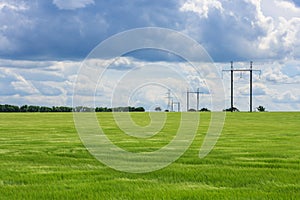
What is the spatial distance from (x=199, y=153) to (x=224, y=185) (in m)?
8.42

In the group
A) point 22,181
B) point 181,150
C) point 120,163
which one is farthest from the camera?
point 181,150

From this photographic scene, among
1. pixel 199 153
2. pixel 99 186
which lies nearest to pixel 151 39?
pixel 199 153

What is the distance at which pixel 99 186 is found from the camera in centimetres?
1411

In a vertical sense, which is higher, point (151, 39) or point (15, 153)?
point (151, 39)

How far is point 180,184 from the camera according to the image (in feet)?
47.9

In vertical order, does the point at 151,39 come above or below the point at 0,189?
above

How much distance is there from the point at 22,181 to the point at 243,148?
527 inches

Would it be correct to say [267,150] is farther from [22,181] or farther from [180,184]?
[22,181]

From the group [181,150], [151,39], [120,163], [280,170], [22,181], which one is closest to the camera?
[22,181]

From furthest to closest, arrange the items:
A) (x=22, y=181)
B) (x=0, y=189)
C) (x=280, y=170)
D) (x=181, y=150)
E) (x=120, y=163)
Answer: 1. (x=181, y=150)
2. (x=120, y=163)
3. (x=280, y=170)
4. (x=22, y=181)
5. (x=0, y=189)

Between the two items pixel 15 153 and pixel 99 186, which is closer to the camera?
pixel 99 186

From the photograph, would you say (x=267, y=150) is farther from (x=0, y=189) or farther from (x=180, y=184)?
(x=0, y=189)

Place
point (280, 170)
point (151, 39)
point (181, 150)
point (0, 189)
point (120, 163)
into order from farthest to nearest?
point (181, 150) < point (151, 39) < point (120, 163) < point (280, 170) < point (0, 189)

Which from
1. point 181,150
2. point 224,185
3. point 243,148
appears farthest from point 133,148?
point 224,185
